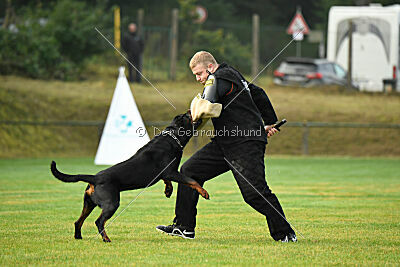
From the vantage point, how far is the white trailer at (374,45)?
28.9 m

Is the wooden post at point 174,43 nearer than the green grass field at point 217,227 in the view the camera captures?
No

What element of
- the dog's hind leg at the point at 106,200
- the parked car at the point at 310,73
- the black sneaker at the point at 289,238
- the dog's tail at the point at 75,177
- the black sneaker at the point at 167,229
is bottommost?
the parked car at the point at 310,73

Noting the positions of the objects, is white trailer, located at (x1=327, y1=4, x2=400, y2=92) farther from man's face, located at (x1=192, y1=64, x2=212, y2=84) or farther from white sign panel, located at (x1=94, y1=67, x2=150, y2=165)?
man's face, located at (x1=192, y1=64, x2=212, y2=84)

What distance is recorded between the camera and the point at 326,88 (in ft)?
90.2

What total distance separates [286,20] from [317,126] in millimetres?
26384

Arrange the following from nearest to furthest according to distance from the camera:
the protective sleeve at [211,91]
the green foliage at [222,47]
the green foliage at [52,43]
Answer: the protective sleeve at [211,91], the green foliage at [52,43], the green foliage at [222,47]

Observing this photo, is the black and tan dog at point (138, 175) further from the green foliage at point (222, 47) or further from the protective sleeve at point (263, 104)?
the green foliage at point (222, 47)

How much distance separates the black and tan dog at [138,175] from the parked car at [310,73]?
66.7ft

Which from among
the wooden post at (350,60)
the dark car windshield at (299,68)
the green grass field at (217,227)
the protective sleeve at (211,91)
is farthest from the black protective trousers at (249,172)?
the dark car windshield at (299,68)

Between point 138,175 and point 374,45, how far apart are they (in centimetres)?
2296

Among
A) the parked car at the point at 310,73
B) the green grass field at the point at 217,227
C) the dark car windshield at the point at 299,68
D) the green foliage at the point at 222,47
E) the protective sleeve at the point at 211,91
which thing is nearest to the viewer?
the green grass field at the point at 217,227

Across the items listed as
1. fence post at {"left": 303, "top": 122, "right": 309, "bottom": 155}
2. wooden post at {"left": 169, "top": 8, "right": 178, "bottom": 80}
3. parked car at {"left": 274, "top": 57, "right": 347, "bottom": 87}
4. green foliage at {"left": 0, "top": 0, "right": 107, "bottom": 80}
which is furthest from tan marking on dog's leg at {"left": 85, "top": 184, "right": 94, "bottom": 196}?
parked car at {"left": 274, "top": 57, "right": 347, "bottom": 87}

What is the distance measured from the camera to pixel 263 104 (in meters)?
7.96

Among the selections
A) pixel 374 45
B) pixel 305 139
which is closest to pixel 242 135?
pixel 305 139
